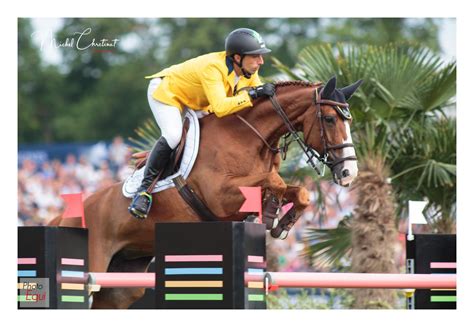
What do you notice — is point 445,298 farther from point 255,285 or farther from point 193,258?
point 193,258

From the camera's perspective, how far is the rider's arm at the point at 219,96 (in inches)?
277

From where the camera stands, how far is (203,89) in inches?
288

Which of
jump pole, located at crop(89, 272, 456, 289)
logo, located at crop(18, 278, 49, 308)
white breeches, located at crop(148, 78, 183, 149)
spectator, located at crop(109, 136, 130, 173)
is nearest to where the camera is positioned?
logo, located at crop(18, 278, 49, 308)

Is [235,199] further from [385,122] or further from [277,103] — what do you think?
[385,122]

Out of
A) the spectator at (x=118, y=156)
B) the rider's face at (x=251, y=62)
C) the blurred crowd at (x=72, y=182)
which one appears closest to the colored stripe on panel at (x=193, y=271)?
the rider's face at (x=251, y=62)

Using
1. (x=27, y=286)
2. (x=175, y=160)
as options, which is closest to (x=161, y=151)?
(x=175, y=160)

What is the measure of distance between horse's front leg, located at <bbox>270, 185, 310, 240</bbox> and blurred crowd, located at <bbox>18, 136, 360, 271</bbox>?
790 centimetres

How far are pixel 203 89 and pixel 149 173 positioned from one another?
74cm

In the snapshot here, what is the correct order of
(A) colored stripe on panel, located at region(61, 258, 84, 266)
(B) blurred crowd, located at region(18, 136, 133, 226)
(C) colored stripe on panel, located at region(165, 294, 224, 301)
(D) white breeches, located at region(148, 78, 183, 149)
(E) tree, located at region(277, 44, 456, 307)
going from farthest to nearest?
(B) blurred crowd, located at region(18, 136, 133, 226) → (E) tree, located at region(277, 44, 456, 307) → (D) white breeches, located at region(148, 78, 183, 149) → (A) colored stripe on panel, located at region(61, 258, 84, 266) → (C) colored stripe on panel, located at region(165, 294, 224, 301)

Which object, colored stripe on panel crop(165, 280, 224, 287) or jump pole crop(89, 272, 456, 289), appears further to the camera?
jump pole crop(89, 272, 456, 289)

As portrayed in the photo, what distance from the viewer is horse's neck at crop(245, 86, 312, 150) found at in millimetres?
7234

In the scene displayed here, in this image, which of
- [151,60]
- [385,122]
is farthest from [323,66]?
[151,60]

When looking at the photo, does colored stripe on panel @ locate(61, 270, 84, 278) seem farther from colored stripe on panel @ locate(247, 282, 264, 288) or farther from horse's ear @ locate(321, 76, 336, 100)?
horse's ear @ locate(321, 76, 336, 100)

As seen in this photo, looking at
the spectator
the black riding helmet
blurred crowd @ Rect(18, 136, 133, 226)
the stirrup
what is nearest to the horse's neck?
the black riding helmet
